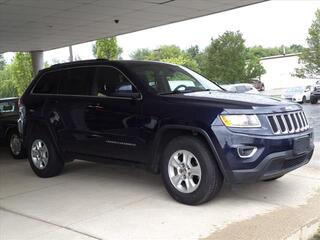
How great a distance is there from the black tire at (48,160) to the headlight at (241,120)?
3.22m

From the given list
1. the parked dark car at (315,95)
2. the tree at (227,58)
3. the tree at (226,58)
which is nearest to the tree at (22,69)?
the tree at (227,58)

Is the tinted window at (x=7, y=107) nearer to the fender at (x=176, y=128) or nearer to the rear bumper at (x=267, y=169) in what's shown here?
the fender at (x=176, y=128)

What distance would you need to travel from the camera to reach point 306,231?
4.81 meters

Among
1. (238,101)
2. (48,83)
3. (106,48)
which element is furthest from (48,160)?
(106,48)

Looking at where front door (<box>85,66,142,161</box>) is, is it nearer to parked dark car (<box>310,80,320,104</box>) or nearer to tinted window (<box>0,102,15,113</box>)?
tinted window (<box>0,102,15,113</box>)

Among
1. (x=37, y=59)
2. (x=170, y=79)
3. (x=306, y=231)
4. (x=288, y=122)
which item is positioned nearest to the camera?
(x=306, y=231)

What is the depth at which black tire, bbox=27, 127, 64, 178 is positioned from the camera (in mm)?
7535

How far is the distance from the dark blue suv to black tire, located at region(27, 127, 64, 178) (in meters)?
0.02

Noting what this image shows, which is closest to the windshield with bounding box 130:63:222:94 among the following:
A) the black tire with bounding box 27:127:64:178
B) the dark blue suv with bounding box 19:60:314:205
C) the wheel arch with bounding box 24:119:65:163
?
the dark blue suv with bounding box 19:60:314:205

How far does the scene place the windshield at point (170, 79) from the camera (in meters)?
6.47

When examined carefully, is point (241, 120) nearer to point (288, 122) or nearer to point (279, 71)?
point (288, 122)

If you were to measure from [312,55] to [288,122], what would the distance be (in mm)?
40986

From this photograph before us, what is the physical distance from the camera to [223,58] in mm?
44906

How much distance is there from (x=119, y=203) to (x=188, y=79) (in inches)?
88.5
